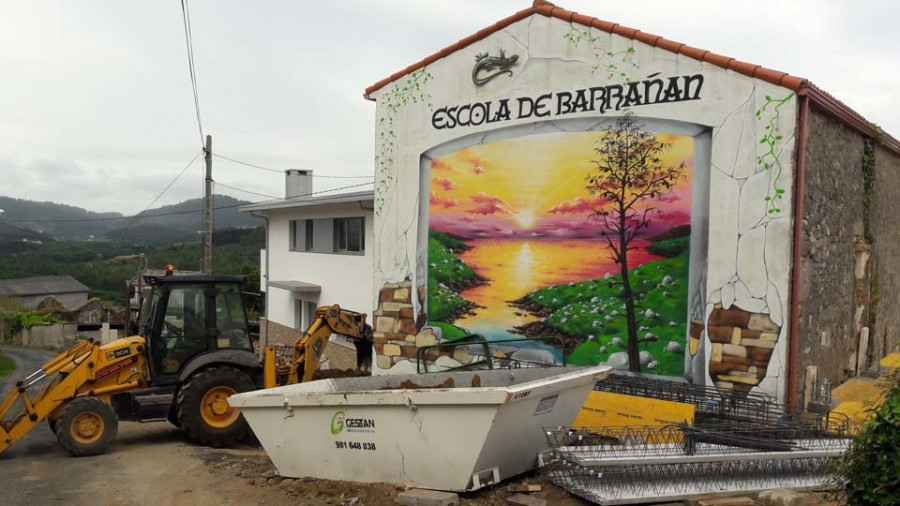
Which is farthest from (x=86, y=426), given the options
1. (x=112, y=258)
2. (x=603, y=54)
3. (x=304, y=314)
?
(x=112, y=258)

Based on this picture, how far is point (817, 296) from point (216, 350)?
8.64m

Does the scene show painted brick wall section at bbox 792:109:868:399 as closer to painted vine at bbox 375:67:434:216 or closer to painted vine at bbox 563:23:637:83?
painted vine at bbox 563:23:637:83

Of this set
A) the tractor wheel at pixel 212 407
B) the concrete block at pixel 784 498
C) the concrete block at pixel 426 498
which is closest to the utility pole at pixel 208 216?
the tractor wheel at pixel 212 407

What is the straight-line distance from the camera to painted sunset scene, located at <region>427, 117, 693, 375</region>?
10.0 meters

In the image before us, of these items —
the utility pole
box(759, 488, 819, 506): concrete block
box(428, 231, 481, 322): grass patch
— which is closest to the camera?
box(759, 488, 819, 506): concrete block

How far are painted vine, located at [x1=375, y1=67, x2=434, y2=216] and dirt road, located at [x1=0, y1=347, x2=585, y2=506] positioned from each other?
564 cm

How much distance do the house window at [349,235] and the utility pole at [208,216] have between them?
11.7ft

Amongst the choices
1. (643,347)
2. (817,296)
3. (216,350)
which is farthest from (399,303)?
(817,296)

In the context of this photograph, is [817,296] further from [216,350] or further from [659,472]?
[216,350]

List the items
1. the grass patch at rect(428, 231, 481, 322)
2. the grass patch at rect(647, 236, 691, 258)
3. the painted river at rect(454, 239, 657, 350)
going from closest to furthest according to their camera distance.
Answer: the grass patch at rect(647, 236, 691, 258)
the painted river at rect(454, 239, 657, 350)
the grass patch at rect(428, 231, 481, 322)

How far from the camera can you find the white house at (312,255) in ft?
58.5

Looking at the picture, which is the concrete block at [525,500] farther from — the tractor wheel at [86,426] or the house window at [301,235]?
the house window at [301,235]

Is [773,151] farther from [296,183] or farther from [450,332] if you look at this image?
[296,183]

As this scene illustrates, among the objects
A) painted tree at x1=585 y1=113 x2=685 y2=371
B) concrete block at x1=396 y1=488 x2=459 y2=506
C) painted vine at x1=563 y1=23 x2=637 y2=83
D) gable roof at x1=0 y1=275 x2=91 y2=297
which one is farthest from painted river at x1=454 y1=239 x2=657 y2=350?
gable roof at x1=0 y1=275 x2=91 y2=297
